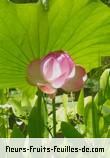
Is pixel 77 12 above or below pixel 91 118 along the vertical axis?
above

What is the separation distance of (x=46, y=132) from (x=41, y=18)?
0.13 metres

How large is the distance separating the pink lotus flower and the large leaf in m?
0.03

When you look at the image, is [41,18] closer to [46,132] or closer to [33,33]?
[33,33]

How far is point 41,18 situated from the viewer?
16.6 inches

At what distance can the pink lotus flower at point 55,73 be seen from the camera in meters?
0.41

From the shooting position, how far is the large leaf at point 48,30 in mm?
419

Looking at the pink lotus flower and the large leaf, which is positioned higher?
the large leaf

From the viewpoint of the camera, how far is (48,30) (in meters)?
0.43

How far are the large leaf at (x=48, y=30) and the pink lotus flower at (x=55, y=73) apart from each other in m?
0.03

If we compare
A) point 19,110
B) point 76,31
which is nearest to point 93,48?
point 76,31

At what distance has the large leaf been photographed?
419 mm

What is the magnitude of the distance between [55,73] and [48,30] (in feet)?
0.16

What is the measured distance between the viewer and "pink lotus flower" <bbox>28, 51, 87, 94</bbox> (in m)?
0.41

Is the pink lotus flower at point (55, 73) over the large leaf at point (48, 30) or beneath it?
beneath
